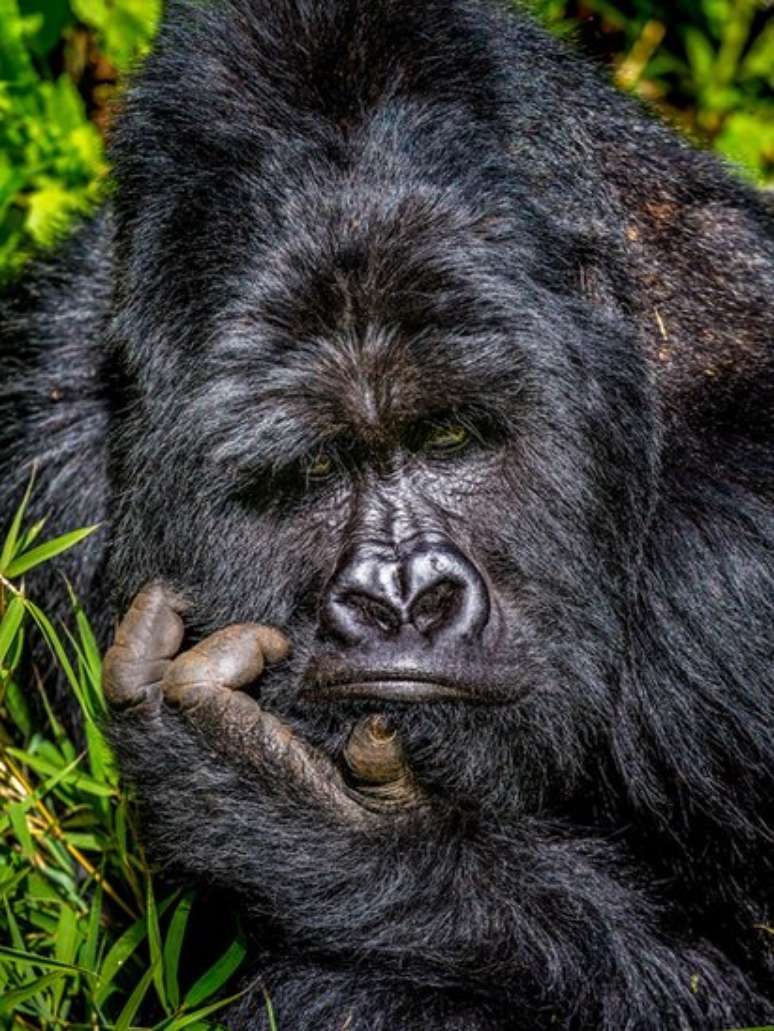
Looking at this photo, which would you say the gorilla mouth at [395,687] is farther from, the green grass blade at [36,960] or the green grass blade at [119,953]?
the green grass blade at [36,960]

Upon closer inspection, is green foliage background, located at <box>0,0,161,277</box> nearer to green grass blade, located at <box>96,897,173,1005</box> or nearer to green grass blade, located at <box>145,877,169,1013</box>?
green grass blade, located at <box>96,897,173,1005</box>

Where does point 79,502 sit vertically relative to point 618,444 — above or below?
below

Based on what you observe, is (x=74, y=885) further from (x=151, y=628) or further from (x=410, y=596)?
(x=410, y=596)

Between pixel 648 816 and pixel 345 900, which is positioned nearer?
pixel 345 900

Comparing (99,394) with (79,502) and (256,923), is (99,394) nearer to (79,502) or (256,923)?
(79,502)

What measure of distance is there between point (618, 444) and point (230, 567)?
0.97 m

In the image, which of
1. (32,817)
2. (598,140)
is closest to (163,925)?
(32,817)

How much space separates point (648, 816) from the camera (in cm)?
419

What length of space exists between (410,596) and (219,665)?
18.7 inches

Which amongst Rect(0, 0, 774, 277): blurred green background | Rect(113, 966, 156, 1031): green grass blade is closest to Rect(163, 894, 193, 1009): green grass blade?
Rect(113, 966, 156, 1031): green grass blade

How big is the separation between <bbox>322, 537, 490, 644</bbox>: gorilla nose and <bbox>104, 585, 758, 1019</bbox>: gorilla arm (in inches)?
8.9

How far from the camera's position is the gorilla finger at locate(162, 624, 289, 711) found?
394cm

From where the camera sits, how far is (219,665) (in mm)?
3959

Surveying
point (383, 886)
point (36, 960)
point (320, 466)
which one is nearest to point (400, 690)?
point (383, 886)
